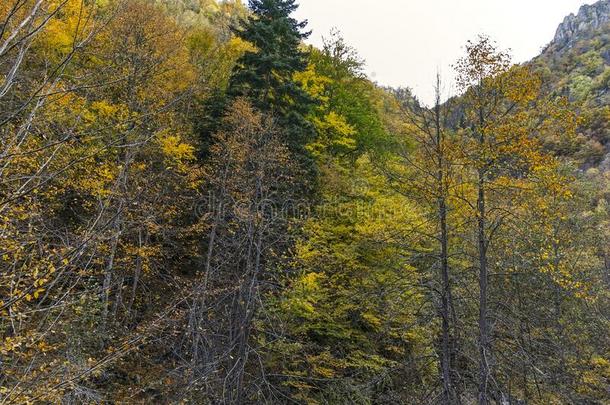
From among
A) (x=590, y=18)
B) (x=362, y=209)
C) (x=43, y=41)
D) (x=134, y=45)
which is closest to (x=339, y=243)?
(x=362, y=209)

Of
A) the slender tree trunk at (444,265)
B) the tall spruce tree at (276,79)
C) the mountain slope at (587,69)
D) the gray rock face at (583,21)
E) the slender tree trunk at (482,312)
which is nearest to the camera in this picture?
the slender tree trunk at (482,312)

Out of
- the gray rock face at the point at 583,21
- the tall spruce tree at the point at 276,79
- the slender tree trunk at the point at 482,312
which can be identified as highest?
the gray rock face at the point at 583,21

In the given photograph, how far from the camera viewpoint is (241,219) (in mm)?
9609

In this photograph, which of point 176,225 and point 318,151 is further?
point 318,151

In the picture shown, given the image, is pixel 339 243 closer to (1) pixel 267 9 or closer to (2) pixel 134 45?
(2) pixel 134 45

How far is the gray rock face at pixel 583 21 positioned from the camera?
280 feet

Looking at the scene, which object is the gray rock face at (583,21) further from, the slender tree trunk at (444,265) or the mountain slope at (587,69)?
the slender tree trunk at (444,265)

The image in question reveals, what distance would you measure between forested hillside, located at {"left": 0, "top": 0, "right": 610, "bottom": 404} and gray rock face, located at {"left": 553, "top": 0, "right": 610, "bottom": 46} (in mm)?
83040

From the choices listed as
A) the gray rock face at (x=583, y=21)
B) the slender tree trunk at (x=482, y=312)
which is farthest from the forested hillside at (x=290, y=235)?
the gray rock face at (x=583, y=21)

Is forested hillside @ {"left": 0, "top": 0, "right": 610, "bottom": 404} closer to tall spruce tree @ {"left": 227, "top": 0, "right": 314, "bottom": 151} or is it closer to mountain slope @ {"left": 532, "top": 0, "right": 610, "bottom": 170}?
tall spruce tree @ {"left": 227, "top": 0, "right": 314, "bottom": 151}

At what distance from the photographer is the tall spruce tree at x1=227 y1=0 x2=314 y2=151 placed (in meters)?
15.6

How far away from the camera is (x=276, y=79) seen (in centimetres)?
1650

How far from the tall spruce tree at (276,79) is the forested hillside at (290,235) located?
0.09m

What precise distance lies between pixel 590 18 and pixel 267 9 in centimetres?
9858
